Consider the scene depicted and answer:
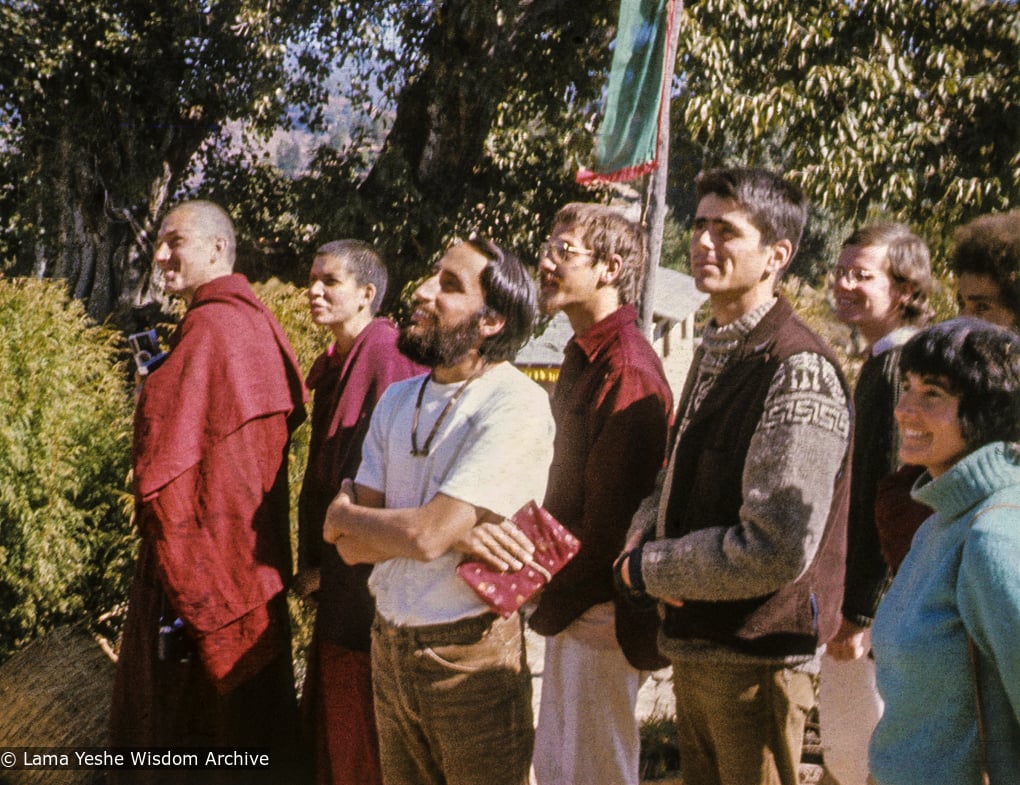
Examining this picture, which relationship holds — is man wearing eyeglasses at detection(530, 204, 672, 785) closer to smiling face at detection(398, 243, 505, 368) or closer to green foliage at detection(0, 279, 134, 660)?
smiling face at detection(398, 243, 505, 368)

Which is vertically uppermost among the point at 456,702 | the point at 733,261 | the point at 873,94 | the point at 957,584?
the point at 873,94

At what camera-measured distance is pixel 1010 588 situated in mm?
1493

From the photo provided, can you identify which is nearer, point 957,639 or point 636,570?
point 957,639

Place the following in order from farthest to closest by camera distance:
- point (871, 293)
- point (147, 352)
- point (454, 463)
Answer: point (147, 352) → point (871, 293) → point (454, 463)

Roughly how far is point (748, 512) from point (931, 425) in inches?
16.3

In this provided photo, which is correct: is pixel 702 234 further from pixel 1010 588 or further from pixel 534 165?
pixel 534 165

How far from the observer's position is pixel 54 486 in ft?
15.5

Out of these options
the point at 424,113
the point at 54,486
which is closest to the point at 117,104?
the point at 424,113

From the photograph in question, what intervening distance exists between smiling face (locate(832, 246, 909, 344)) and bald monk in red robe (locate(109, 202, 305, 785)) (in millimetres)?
1938

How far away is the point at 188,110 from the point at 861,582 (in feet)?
27.6

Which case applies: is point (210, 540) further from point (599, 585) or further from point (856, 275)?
point (856, 275)

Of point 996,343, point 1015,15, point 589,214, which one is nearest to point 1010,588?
point 996,343

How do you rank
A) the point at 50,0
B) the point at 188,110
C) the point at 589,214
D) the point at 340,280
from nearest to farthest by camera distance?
the point at 589,214
the point at 340,280
the point at 50,0
the point at 188,110

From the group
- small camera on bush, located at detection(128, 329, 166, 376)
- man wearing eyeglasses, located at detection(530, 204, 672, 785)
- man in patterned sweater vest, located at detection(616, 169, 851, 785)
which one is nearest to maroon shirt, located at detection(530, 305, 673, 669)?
man wearing eyeglasses, located at detection(530, 204, 672, 785)
